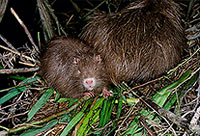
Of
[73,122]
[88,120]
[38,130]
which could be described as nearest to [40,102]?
[38,130]

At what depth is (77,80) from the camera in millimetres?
2912

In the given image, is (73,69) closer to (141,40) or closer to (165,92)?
(141,40)

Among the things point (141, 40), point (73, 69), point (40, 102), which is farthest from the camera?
point (73, 69)

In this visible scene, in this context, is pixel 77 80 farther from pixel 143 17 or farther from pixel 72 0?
pixel 72 0

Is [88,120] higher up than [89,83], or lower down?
lower down

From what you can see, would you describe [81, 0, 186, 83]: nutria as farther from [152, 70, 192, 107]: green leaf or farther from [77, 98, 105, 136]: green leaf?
[77, 98, 105, 136]: green leaf

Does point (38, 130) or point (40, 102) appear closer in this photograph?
point (38, 130)

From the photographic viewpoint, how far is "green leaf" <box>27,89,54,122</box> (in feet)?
8.79

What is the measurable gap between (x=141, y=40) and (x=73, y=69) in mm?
858

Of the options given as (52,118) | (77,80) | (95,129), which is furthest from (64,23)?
(95,129)

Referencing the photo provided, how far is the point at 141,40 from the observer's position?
265 cm

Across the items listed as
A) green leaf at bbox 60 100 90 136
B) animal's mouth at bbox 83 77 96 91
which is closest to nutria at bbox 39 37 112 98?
animal's mouth at bbox 83 77 96 91

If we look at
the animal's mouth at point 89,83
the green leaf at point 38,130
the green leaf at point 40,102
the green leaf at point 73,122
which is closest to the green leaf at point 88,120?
the green leaf at point 73,122

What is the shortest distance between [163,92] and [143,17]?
84 cm
